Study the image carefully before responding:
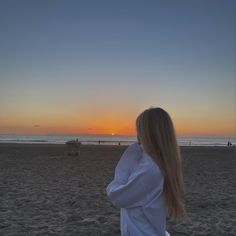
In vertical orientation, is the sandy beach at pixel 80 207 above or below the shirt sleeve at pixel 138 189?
below

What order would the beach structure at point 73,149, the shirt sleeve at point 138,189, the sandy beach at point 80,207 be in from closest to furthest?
1. the shirt sleeve at point 138,189
2. the sandy beach at point 80,207
3. the beach structure at point 73,149

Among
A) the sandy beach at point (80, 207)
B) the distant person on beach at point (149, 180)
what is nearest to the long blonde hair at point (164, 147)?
the distant person on beach at point (149, 180)

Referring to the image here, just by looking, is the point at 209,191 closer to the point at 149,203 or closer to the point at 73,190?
the point at 73,190

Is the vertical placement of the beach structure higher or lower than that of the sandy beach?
higher

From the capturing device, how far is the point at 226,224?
732 cm

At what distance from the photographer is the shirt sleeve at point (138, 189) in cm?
230

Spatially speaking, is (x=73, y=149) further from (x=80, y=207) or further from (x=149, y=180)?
(x=149, y=180)

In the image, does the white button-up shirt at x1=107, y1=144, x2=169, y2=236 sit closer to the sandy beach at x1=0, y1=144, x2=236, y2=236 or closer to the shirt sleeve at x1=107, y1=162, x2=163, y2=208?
the shirt sleeve at x1=107, y1=162, x2=163, y2=208

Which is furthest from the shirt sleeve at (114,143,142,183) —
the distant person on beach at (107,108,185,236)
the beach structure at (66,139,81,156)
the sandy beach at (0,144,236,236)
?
the beach structure at (66,139,81,156)

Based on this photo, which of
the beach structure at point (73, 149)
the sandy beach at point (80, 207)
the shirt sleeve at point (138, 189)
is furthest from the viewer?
the beach structure at point (73, 149)

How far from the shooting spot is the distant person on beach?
2.32 metres

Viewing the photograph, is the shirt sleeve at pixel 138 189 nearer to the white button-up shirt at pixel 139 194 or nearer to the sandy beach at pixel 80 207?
the white button-up shirt at pixel 139 194

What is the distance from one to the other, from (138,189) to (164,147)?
0.32 m

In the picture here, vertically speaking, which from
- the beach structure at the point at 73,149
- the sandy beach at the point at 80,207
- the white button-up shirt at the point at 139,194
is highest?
the white button-up shirt at the point at 139,194
